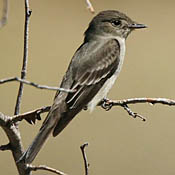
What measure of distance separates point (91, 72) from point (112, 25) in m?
0.67

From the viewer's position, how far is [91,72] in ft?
13.8

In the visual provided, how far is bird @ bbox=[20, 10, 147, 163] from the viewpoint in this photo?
12.6 ft

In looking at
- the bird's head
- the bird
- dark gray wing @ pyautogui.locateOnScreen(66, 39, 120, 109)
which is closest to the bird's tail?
the bird

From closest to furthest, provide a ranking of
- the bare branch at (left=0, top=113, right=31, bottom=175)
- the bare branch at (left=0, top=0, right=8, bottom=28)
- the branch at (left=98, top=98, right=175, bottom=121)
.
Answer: the bare branch at (left=0, top=0, right=8, bottom=28) → the bare branch at (left=0, top=113, right=31, bottom=175) → the branch at (left=98, top=98, right=175, bottom=121)

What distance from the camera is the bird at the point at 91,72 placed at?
12.6 feet

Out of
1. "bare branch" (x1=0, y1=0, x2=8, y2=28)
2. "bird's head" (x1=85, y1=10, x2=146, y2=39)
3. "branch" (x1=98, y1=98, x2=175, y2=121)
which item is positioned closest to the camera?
"bare branch" (x1=0, y1=0, x2=8, y2=28)

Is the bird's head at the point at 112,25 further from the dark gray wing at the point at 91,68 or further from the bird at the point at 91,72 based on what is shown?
the dark gray wing at the point at 91,68

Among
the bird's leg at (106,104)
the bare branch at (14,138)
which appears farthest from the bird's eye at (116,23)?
the bare branch at (14,138)

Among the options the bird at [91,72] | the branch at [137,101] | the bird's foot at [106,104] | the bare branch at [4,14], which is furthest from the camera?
the bird's foot at [106,104]

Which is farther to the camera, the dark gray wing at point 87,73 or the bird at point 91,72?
the dark gray wing at point 87,73

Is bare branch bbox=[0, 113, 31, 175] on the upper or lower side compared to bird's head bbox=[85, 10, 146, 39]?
lower

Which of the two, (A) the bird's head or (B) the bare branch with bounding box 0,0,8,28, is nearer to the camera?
(B) the bare branch with bounding box 0,0,8,28

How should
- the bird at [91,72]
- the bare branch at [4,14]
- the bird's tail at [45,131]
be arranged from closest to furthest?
the bare branch at [4,14] < the bird's tail at [45,131] < the bird at [91,72]

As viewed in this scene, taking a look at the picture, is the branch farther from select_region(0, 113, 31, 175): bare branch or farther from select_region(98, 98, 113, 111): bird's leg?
select_region(0, 113, 31, 175): bare branch
